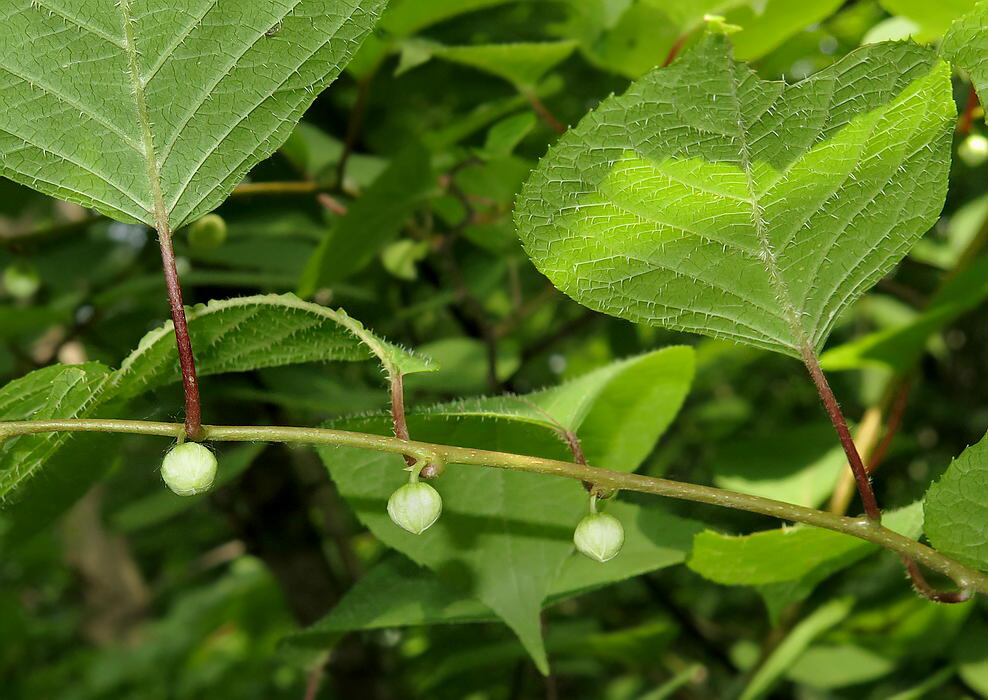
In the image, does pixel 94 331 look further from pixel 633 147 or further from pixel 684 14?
pixel 633 147

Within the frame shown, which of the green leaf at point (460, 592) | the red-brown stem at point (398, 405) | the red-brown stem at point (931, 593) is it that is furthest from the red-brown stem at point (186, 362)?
the red-brown stem at point (931, 593)

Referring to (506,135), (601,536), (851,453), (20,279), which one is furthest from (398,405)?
(20,279)

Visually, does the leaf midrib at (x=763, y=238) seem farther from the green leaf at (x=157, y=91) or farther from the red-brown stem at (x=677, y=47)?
the red-brown stem at (x=677, y=47)

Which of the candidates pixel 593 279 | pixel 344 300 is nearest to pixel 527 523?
pixel 593 279

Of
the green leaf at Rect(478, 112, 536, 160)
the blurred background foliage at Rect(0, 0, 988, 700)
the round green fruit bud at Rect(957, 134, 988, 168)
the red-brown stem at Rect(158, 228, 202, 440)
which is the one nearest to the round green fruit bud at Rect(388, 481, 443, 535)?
the red-brown stem at Rect(158, 228, 202, 440)

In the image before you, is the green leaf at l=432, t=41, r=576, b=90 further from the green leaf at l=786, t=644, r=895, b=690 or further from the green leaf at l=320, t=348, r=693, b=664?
the green leaf at l=786, t=644, r=895, b=690

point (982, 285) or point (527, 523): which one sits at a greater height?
point (982, 285)

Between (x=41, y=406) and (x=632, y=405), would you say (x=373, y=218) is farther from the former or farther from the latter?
(x=41, y=406)
